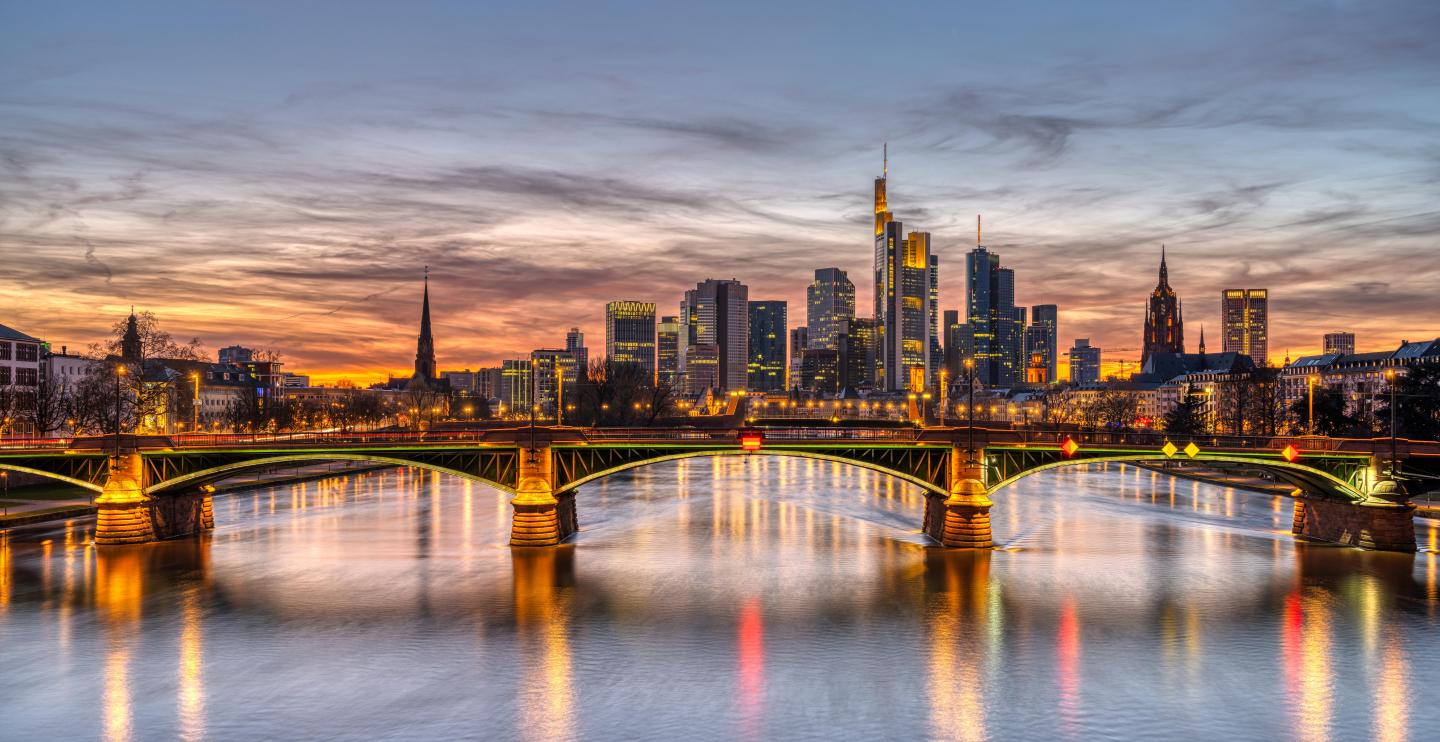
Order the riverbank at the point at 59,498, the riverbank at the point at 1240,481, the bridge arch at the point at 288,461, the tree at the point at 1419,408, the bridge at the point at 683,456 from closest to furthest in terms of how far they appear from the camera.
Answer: the bridge arch at the point at 288,461, the bridge at the point at 683,456, the riverbank at the point at 59,498, the riverbank at the point at 1240,481, the tree at the point at 1419,408

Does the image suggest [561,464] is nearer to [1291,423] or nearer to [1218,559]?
[1218,559]

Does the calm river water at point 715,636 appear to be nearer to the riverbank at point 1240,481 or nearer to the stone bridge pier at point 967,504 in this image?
the stone bridge pier at point 967,504

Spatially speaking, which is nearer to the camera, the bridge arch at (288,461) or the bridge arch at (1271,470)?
the bridge arch at (288,461)

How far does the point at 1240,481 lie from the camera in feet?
419

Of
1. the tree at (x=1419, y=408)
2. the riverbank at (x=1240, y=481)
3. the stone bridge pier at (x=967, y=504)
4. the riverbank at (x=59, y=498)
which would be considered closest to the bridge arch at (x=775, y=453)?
the stone bridge pier at (x=967, y=504)

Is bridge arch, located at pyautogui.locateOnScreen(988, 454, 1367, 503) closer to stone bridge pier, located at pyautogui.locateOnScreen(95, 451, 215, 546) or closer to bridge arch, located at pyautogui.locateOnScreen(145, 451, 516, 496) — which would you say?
bridge arch, located at pyautogui.locateOnScreen(145, 451, 516, 496)

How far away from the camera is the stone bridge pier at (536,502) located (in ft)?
228

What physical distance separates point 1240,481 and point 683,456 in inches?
3451

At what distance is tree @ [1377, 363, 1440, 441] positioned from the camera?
364ft

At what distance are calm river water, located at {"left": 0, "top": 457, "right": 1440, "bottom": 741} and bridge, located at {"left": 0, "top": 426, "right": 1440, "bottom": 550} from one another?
2947mm

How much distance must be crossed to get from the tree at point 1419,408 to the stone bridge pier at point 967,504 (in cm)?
6053

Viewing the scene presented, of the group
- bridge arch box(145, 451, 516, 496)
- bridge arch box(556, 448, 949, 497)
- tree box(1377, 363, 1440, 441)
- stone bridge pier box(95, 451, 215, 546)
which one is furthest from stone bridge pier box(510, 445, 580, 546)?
tree box(1377, 363, 1440, 441)

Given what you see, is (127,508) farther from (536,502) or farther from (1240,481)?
(1240,481)

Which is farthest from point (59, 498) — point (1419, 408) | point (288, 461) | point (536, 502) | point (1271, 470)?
point (1419, 408)
